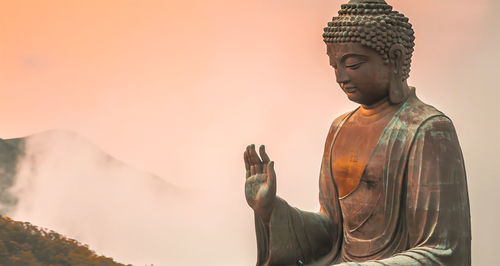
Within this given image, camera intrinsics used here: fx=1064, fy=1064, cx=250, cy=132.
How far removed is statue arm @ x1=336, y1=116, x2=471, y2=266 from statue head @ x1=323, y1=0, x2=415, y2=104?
325 millimetres

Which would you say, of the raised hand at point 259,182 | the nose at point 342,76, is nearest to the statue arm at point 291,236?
the raised hand at point 259,182

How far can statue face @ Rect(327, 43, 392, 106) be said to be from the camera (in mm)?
5680

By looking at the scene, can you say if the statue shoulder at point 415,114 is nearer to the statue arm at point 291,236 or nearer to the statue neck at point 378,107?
the statue neck at point 378,107

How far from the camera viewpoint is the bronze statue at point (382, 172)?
5.52 meters

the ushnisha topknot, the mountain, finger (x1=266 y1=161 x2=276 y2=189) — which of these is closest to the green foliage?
the mountain

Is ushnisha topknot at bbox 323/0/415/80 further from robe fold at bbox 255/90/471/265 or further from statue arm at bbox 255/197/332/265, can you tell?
statue arm at bbox 255/197/332/265

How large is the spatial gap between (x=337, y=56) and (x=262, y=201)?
88cm

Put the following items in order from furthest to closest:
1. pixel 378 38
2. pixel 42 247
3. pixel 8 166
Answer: pixel 8 166 < pixel 42 247 < pixel 378 38

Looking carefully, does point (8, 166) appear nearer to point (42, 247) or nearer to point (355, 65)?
point (42, 247)

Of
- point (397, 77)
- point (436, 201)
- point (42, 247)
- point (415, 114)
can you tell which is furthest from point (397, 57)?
point (42, 247)

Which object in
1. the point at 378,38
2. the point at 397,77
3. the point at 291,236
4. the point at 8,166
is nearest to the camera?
the point at 378,38

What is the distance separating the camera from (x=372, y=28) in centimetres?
563

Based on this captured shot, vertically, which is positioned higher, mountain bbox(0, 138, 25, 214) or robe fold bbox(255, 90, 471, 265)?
mountain bbox(0, 138, 25, 214)

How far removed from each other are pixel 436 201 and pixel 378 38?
0.91m
